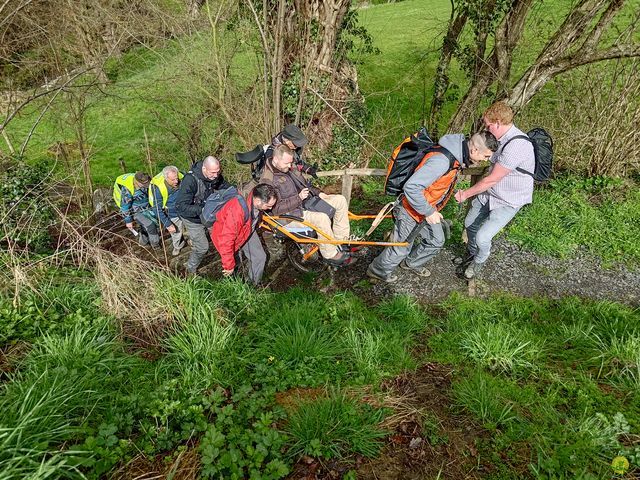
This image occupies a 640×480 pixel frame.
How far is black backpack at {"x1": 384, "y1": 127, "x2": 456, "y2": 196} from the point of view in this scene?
3.81 metres

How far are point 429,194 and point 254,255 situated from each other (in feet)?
7.54

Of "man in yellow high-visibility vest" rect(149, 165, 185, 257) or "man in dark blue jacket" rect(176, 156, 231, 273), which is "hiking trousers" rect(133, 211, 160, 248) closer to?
"man in yellow high-visibility vest" rect(149, 165, 185, 257)

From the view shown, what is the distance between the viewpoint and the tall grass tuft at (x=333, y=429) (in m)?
2.41

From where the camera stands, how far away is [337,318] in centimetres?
376

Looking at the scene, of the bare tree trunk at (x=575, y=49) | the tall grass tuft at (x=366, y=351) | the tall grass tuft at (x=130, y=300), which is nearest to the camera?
the tall grass tuft at (x=366, y=351)

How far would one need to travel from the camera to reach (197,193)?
17.0 ft

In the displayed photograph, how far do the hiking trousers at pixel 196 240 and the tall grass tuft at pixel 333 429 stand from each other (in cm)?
338

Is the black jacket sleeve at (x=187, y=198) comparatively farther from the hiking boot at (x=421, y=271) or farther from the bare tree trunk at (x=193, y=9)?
the bare tree trunk at (x=193, y=9)

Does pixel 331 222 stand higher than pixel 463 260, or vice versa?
pixel 331 222

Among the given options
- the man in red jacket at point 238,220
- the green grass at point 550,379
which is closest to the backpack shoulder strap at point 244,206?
the man in red jacket at point 238,220

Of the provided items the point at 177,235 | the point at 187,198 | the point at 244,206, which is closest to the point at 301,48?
the point at 187,198

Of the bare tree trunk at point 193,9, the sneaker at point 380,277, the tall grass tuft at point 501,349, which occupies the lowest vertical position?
the sneaker at point 380,277

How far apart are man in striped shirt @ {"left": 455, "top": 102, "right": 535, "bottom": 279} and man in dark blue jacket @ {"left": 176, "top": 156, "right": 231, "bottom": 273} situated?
10.4 ft

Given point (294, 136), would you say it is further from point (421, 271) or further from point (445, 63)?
point (445, 63)
